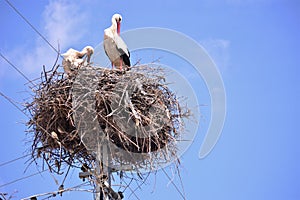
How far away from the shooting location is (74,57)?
21.4 feet

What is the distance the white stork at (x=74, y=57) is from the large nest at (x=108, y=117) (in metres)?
0.39

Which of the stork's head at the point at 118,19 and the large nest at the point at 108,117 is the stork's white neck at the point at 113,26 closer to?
the stork's head at the point at 118,19

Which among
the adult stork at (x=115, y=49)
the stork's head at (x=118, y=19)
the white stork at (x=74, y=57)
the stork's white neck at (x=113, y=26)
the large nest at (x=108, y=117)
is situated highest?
the stork's head at (x=118, y=19)

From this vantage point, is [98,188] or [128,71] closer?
[98,188]

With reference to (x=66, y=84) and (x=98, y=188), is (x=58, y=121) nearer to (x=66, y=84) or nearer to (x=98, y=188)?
(x=66, y=84)

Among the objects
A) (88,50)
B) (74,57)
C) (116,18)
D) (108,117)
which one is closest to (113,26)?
(116,18)

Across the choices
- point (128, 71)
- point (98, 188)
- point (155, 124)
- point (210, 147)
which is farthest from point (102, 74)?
point (210, 147)

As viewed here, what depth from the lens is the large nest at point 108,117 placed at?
5418mm

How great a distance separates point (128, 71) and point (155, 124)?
0.58 metres

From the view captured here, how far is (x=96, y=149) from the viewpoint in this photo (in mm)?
5527

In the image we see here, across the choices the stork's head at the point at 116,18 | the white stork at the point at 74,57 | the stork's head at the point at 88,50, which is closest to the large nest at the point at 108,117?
the white stork at the point at 74,57

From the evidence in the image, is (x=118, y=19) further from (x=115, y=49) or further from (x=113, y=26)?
(x=115, y=49)

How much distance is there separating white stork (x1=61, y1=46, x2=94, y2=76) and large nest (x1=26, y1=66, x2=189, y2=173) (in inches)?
15.5

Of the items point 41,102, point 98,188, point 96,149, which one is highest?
point 41,102
